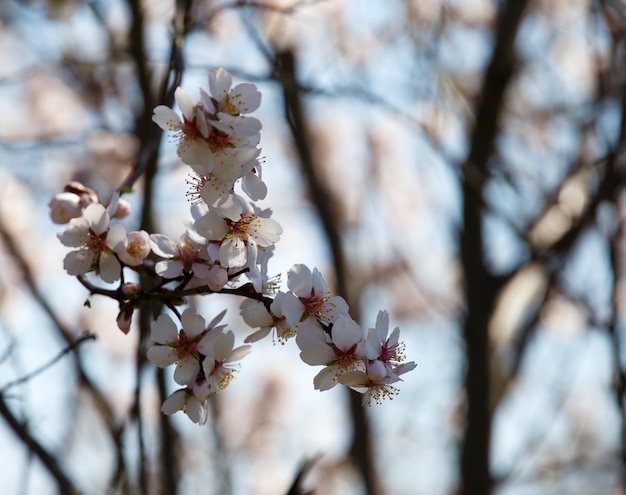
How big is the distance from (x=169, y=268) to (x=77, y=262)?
146mm

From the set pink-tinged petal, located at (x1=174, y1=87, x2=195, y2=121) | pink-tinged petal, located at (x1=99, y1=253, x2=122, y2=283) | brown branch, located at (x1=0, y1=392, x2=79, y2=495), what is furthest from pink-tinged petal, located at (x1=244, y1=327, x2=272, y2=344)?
brown branch, located at (x1=0, y1=392, x2=79, y2=495)

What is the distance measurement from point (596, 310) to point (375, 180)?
2126mm

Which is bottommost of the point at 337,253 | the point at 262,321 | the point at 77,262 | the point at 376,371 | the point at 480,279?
the point at 376,371

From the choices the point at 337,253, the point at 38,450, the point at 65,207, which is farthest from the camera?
the point at 337,253

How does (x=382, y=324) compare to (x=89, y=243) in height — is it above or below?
below

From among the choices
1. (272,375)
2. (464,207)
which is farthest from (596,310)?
(272,375)

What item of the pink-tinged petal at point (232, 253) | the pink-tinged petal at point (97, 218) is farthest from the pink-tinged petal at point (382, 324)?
the pink-tinged petal at point (97, 218)

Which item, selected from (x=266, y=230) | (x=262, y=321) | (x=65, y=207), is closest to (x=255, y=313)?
(x=262, y=321)

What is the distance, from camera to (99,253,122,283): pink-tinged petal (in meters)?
1.05

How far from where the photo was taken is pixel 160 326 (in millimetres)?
1036

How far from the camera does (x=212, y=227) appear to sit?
3.28 feet

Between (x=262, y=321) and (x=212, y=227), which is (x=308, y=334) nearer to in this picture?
(x=262, y=321)

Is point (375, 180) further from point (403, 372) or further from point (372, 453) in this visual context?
point (403, 372)

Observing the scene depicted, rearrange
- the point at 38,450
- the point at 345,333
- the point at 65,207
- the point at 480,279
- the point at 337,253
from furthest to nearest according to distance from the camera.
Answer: the point at 337,253 < the point at 480,279 < the point at 38,450 < the point at 65,207 < the point at 345,333
